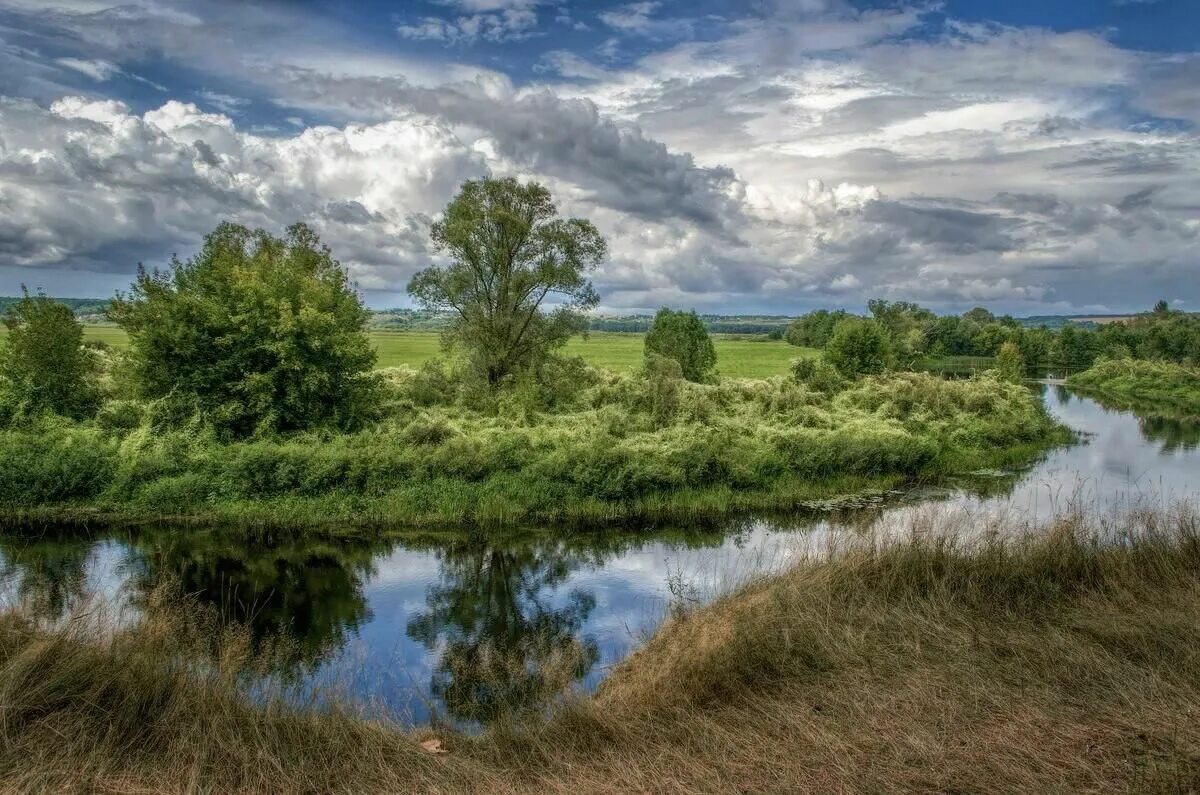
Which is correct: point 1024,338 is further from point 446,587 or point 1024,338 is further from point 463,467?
point 446,587

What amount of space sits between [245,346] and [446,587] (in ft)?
43.6

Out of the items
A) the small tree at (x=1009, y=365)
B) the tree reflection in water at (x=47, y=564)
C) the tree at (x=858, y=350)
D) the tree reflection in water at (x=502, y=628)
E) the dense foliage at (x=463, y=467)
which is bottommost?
the tree reflection in water at (x=502, y=628)

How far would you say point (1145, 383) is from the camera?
63.2 m

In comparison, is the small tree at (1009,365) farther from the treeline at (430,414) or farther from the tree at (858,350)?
the treeline at (430,414)

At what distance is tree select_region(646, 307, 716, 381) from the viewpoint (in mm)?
40406

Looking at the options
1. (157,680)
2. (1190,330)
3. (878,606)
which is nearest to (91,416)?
(157,680)

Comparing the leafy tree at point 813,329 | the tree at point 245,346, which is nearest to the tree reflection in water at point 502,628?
the tree at point 245,346

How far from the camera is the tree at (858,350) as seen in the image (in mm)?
44281

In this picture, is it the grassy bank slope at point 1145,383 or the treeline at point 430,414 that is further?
the grassy bank slope at point 1145,383

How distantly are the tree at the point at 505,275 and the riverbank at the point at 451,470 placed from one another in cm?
521

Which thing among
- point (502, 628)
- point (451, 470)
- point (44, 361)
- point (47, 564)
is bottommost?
point (502, 628)

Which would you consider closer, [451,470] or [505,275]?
[451,470]

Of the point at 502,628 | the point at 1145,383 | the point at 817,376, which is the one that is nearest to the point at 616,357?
the point at 817,376

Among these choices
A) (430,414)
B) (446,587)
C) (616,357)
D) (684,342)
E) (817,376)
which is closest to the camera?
(446,587)
